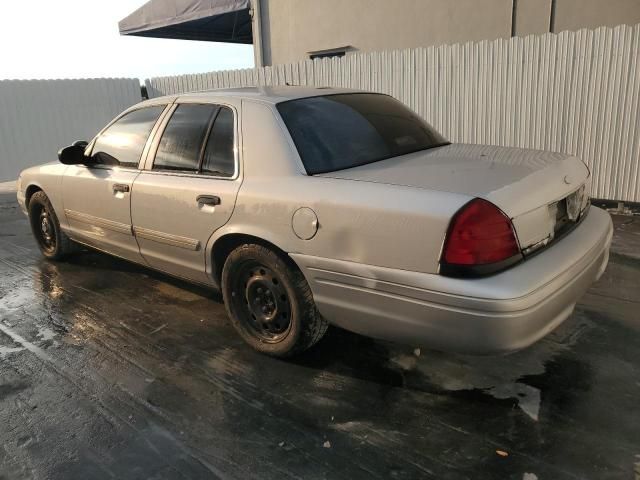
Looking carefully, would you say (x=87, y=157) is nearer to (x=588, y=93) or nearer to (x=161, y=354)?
(x=161, y=354)

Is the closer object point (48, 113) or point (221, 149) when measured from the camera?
point (221, 149)

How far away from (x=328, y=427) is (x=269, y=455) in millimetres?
333

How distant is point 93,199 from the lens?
4.36 meters

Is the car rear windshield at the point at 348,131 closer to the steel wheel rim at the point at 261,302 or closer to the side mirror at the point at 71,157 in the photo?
the steel wheel rim at the point at 261,302

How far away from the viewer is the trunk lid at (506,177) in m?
2.44

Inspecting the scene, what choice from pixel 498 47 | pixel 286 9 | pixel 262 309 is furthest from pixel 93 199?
pixel 286 9

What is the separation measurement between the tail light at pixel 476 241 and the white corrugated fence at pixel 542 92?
5098 millimetres

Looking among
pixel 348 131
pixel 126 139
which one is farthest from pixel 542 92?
pixel 126 139

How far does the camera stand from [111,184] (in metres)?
4.09

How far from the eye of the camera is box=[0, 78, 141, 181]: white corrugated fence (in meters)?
12.2

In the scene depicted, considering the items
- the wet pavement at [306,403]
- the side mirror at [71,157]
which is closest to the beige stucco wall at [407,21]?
the wet pavement at [306,403]

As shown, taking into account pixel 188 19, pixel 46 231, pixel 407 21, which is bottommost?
pixel 46 231

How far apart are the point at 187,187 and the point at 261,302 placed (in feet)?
2.96

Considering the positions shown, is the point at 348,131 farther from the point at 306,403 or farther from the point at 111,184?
the point at 111,184
